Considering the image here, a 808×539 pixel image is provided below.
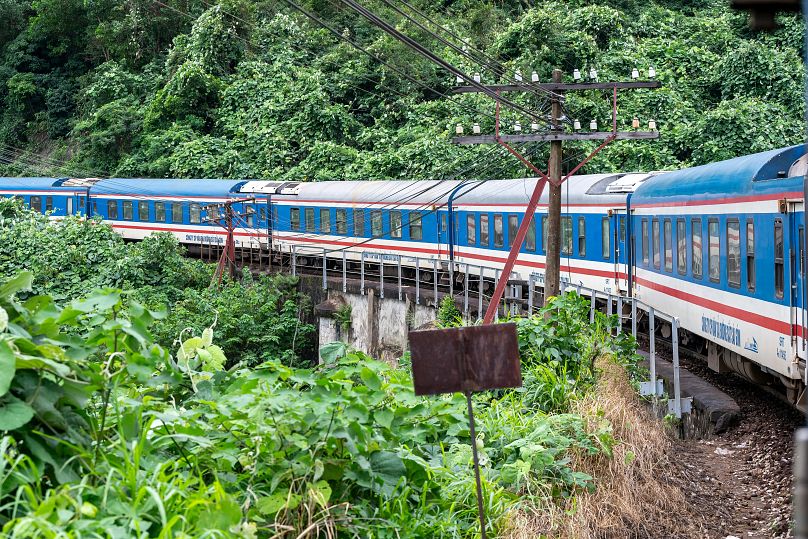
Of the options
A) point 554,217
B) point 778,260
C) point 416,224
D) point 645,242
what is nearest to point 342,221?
point 416,224

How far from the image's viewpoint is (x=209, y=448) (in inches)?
228

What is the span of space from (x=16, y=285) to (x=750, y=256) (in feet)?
29.7

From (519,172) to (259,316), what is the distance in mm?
10040

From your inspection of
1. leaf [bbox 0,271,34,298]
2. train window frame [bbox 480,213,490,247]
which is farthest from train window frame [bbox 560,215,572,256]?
leaf [bbox 0,271,34,298]

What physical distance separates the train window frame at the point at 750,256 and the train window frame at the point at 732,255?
0.36 m

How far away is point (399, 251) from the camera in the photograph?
28.2 meters

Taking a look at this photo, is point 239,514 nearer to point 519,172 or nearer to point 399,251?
point 399,251

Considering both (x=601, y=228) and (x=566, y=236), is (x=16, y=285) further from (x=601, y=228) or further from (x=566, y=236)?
(x=566, y=236)

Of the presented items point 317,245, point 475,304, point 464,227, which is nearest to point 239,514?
point 475,304

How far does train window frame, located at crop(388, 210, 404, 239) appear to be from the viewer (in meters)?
27.8

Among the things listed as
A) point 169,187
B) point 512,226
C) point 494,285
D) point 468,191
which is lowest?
point 494,285

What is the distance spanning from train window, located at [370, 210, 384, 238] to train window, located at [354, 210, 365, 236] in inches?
14.4

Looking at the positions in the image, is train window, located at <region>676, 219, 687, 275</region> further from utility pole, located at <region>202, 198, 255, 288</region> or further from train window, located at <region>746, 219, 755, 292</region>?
utility pole, located at <region>202, 198, 255, 288</region>

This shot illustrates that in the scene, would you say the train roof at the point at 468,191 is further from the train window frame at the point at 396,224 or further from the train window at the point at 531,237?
the train window at the point at 531,237
